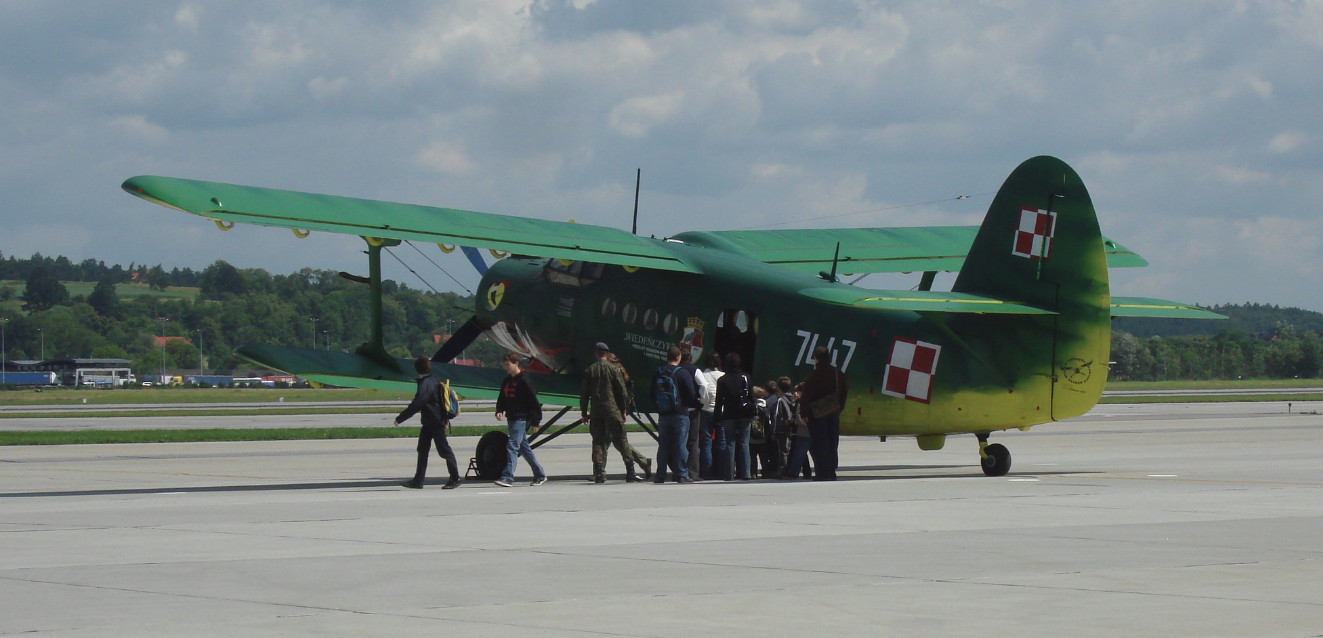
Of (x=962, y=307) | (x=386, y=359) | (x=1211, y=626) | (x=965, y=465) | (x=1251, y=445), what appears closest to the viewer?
(x=1211, y=626)

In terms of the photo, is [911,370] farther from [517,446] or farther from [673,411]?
[517,446]

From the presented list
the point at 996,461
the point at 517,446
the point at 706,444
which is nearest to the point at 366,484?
the point at 517,446

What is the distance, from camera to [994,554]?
986 centimetres

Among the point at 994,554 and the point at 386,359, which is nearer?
the point at 994,554

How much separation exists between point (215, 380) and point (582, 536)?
16151cm

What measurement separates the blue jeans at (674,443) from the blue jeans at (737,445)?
1.87ft

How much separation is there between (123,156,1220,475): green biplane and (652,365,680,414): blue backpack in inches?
65.9

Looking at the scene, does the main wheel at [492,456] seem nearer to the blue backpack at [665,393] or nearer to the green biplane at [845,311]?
the green biplane at [845,311]

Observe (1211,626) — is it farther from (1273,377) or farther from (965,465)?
(1273,377)

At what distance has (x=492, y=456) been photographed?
18.8m

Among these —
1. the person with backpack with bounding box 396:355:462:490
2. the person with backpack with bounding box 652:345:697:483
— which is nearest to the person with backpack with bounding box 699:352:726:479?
the person with backpack with bounding box 652:345:697:483

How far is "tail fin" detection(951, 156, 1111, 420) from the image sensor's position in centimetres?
1702

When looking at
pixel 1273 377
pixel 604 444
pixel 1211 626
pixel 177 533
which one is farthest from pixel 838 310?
pixel 1273 377

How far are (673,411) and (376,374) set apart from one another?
166 inches
